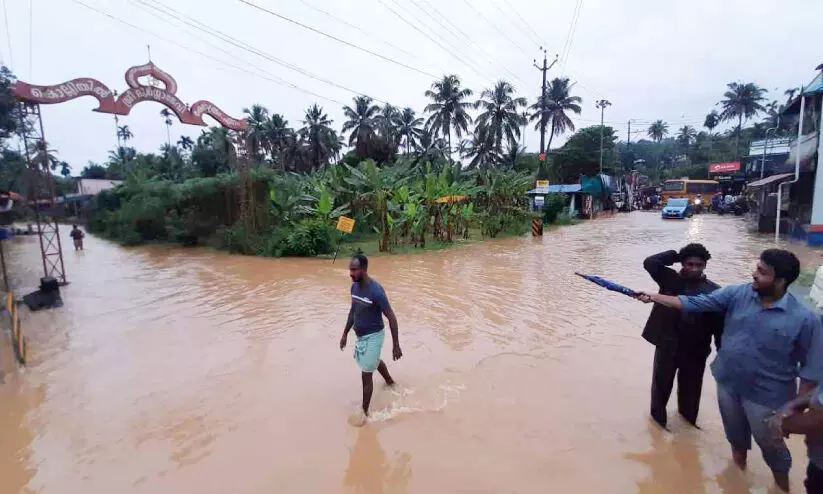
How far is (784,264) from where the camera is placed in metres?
2.70

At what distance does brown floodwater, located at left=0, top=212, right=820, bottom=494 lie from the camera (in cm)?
372

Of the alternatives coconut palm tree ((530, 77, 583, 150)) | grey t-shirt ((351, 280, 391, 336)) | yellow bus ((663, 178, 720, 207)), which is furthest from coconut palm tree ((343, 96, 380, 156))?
grey t-shirt ((351, 280, 391, 336))

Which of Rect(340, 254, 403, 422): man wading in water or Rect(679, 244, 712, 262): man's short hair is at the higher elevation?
Rect(679, 244, 712, 262): man's short hair

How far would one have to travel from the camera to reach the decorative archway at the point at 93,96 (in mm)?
10531

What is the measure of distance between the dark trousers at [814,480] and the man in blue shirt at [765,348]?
23cm

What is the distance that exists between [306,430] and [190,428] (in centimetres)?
120

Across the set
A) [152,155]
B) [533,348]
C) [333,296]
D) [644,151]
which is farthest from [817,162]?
[644,151]

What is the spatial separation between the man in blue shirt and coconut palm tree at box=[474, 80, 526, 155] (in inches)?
1514

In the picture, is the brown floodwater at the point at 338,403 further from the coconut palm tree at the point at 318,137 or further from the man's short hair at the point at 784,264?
the coconut palm tree at the point at 318,137

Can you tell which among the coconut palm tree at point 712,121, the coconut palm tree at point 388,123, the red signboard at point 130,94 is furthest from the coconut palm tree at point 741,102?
the red signboard at point 130,94

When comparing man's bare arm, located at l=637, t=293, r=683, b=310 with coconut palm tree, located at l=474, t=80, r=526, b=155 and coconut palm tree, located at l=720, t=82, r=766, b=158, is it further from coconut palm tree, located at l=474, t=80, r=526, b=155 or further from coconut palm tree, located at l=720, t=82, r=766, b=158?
coconut palm tree, located at l=720, t=82, r=766, b=158

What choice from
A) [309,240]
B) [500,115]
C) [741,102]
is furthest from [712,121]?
[309,240]

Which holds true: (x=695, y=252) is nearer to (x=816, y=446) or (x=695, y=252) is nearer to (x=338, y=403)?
(x=816, y=446)

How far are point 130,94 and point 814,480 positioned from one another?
15.2 metres
